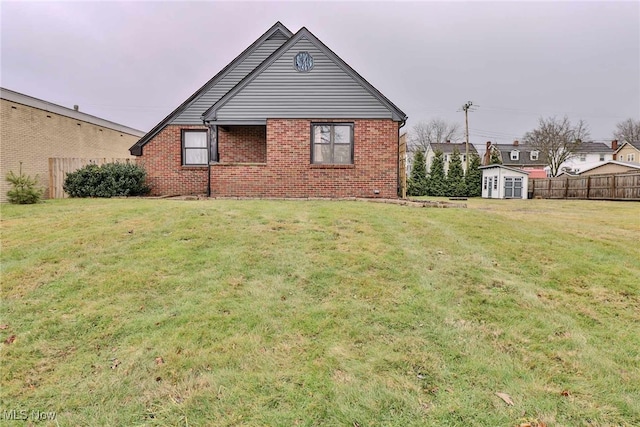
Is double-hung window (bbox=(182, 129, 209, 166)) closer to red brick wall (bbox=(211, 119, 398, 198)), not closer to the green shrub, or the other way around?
the green shrub

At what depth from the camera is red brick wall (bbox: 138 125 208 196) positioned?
14.0m

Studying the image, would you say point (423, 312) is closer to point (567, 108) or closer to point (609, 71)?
point (609, 71)

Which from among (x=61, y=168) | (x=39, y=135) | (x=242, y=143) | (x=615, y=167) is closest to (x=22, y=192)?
(x=61, y=168)

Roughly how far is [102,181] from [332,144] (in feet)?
27.5

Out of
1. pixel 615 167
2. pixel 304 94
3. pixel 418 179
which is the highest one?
pixel 304 94

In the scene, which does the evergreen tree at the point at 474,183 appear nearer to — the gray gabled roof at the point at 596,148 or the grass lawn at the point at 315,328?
the grass lawn at the point at 315,328

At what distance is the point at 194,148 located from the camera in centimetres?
1420

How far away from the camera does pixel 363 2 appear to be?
1733 cm

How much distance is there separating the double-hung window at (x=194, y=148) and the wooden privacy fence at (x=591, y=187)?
25759 mm

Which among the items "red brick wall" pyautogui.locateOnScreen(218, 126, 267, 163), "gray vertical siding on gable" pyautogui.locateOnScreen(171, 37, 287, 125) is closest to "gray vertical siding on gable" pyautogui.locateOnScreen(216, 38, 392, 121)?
"red brick wall" pyautogui.locateOnScreen(218, 126, 267, 163)

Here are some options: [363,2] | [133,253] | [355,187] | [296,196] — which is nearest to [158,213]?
[133,253]

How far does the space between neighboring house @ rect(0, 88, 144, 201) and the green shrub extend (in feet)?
8.97

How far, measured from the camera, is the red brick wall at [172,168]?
14.0 metres

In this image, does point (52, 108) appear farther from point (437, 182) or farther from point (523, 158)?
point (523, 158)
